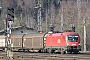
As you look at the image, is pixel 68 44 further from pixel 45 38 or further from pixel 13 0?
pixel 13 0

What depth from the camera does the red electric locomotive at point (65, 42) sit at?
38500mm

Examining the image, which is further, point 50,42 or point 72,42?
point 50,42

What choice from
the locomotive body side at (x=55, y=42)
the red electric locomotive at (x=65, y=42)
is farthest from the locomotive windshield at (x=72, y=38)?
the locomotive body side at (x=55, y=42)

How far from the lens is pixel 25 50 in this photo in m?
50.2

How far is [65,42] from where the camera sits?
3881 centimetres

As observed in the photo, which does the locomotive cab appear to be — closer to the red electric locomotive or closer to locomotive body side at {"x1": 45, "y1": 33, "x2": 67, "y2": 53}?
the red electric locomotive

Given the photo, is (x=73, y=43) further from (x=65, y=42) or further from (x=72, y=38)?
(x=65, y=42)

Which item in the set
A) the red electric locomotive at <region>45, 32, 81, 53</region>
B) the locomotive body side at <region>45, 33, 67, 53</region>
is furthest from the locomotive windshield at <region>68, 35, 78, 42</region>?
the locomotive body side at <region>45, 33, 67, 53</region>

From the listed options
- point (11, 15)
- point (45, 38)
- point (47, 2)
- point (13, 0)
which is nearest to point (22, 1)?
point (13, 0)

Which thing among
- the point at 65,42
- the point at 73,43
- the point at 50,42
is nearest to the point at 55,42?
the point at 50,42

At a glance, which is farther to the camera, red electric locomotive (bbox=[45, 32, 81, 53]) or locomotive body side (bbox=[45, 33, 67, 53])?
locomotive body side (bbox=[45, 33, 67, 53])

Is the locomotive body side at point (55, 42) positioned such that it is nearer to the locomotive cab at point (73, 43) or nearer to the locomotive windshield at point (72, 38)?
the locomotive cab at point (73, 43)

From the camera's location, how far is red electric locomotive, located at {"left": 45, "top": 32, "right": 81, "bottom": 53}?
3850 centimetres

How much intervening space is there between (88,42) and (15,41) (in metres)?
10.9
